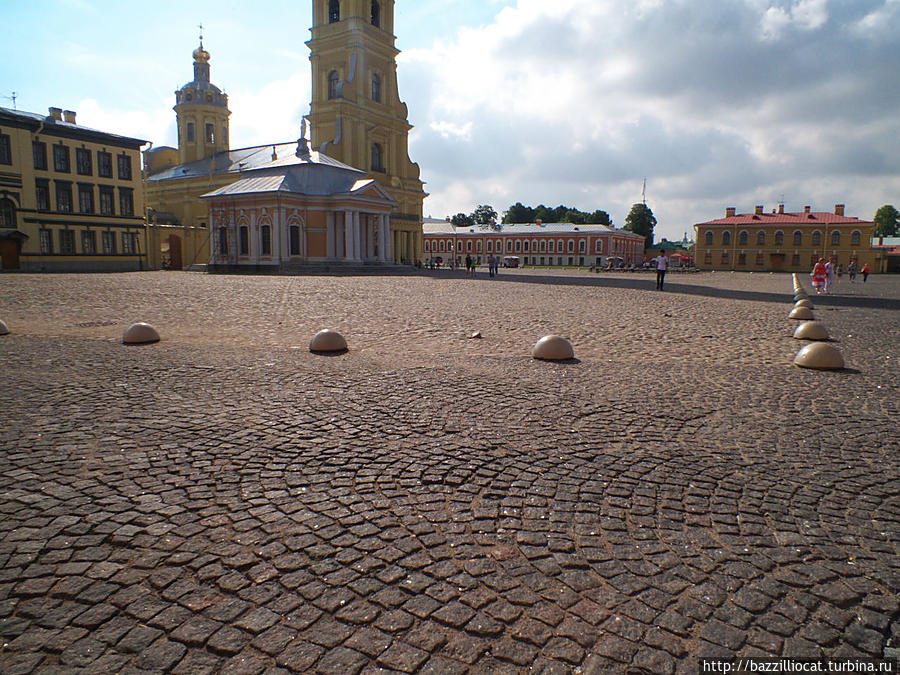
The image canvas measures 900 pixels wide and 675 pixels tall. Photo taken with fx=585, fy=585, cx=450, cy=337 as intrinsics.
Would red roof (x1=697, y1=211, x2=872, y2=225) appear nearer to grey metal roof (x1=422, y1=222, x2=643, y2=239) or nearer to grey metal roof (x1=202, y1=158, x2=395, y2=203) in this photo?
grey metal roof (x1=422, y1=222, x2=643, y2=239)

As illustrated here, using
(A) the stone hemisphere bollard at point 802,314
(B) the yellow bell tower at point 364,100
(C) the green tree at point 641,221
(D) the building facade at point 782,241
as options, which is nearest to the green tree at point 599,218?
(C) the green tree at point 641,221

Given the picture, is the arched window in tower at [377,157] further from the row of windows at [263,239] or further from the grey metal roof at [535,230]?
the grey metal roof at [535,230]

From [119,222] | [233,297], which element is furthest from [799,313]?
[119,222]

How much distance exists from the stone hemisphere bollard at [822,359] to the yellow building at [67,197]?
47176 millimetres

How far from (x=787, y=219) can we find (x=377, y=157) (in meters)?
58.3

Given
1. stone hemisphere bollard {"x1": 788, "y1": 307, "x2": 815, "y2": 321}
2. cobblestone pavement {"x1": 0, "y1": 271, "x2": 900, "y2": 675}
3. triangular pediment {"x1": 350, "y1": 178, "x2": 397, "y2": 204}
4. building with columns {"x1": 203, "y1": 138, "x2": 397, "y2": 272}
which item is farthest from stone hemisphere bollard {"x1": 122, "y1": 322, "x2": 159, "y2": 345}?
triangular pediment {"x1": 350, "y1": 178, "x2": 397, "y2": 204}

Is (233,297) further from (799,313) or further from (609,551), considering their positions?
(609,551)

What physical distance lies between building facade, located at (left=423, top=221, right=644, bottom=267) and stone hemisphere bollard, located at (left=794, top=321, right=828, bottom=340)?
87.6m

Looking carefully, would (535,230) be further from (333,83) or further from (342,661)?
(342,661)

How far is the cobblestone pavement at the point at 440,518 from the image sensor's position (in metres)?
2.57

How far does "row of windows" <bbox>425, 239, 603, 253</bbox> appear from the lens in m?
101

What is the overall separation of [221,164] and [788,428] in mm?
64399

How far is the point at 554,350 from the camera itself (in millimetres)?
8727

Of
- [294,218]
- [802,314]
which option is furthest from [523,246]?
[802,314]
